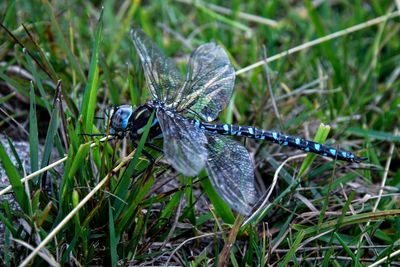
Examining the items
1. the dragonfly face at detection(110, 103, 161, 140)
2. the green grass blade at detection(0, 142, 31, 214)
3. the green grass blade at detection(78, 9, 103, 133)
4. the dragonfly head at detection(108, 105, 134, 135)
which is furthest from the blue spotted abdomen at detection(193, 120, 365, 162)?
the green grass blade at detection(0, 142, 31, 214)

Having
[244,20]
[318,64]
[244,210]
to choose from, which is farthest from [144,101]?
[244,20]

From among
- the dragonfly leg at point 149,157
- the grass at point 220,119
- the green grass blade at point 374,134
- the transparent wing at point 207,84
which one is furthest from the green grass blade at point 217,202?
the green grass blade at point 374,134

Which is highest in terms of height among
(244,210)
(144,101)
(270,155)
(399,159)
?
(144,101)

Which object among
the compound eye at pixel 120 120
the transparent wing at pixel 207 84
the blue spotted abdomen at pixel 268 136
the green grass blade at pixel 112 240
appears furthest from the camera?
the transparent wing at pixel 207 84

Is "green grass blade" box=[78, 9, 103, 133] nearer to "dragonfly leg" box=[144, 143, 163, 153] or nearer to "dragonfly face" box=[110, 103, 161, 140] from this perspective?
"dragonfly face" box=[110, 103, 161, 140]

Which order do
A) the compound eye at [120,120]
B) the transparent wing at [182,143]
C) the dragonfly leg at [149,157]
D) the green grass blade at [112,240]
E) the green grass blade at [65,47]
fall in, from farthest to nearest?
the green grass blade at [65,47] < the compound eye at [120,120] < the dragonfly leg at [149,157] < the transparent wing at [182,143] < the green grass blade at [112,240]

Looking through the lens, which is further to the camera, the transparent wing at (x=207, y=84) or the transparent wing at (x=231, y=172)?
the transparent wing at (x=207, y=84)

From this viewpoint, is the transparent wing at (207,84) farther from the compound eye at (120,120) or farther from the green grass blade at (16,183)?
the green grass blade at (16,183)

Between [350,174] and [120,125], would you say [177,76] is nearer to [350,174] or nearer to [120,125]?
[120,125]
